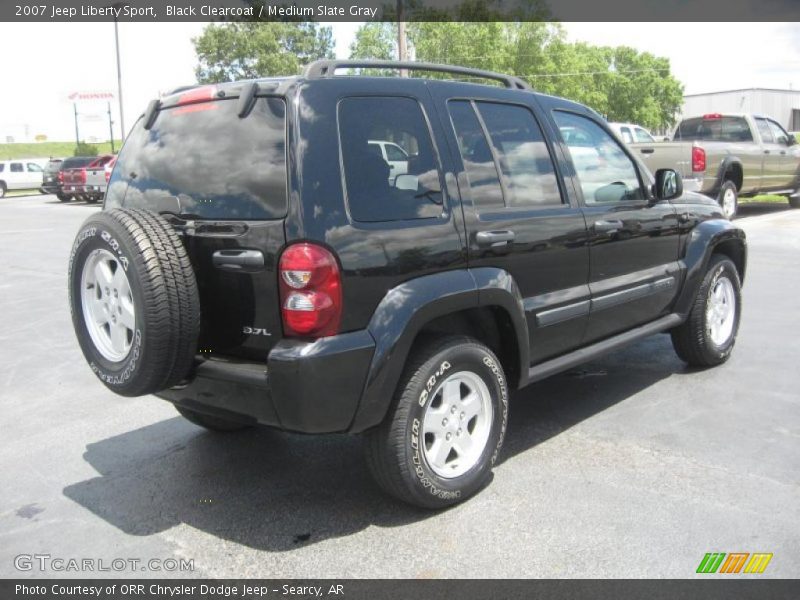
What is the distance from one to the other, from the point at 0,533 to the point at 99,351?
3.03 feet

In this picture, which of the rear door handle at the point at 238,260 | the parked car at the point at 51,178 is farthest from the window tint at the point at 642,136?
the parked car at the point at 51,178

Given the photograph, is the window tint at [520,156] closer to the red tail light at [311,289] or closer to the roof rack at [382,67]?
the roof rack at [382,67]

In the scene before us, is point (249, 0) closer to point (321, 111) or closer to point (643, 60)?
point (321, 111)

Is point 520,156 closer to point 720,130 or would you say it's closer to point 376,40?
point 720,130

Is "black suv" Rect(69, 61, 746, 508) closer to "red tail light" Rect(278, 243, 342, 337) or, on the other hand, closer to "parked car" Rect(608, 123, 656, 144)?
"red tail light" Rect(278, 243, 342, 337)

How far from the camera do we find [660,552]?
10.1 feet

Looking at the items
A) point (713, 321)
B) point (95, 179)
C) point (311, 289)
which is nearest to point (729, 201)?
point (713, 321)

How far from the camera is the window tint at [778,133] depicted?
15875mm

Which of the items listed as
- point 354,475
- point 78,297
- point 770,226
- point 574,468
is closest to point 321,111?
point 78,297

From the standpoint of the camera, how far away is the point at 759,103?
76.3 meters

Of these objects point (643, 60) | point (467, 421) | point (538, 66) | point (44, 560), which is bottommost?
point (44, 560)

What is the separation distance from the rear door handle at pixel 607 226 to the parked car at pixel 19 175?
38725 mm
